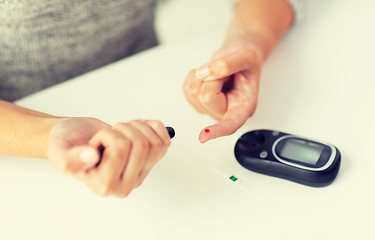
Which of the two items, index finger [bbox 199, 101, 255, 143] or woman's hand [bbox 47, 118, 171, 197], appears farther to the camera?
index finger [bbox 199, 101, 255, 143]

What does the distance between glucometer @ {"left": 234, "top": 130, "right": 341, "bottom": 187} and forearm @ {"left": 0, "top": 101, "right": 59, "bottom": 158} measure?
0.24 m

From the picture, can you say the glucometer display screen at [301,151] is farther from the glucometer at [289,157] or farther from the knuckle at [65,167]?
the knuckle at [65,167]

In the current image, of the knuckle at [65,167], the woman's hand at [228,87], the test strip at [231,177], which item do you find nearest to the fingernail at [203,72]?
the woman's hand at [228,87]

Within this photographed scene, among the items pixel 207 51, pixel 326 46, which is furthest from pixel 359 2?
pixel 207 51

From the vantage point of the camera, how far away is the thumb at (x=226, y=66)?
20.1 inches

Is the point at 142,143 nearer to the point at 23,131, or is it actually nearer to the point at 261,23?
the point at 23,131

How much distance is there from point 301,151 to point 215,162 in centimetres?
11

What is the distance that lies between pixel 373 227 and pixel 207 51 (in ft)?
1.37

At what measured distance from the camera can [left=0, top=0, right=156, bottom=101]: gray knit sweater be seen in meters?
0.64

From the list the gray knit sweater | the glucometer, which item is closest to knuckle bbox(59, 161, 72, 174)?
the glucometer

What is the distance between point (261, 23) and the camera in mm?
685

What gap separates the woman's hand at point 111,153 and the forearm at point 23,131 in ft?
0.24

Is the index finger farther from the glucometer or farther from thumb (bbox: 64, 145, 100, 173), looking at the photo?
thumb (bbox: 64, 145, 100, 173)

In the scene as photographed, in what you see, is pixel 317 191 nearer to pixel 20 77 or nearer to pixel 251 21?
pixel 251 21
